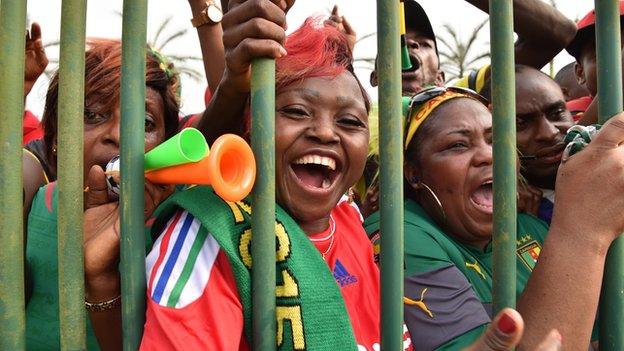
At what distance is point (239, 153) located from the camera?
1164 millimetres

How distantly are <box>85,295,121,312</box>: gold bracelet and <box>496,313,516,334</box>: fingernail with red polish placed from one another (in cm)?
79

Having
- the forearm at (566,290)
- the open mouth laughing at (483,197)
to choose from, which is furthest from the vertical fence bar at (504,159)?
the open mouth laughing at (483,197)

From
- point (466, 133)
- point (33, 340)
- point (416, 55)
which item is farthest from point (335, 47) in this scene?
point (416, 55)

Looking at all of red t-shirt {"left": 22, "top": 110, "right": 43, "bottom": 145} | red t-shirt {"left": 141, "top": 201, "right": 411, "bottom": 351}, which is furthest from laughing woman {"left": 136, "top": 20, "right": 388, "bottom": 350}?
red t-shirt {"left": 22, "top": 110, "right": 43, "bottom": 145}

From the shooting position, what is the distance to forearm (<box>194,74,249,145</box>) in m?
1.75

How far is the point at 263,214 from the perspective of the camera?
3.73 feet

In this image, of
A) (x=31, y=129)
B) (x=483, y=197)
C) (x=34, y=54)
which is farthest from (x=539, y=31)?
(x=31, y=129)

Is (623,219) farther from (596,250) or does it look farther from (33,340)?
(33,340)

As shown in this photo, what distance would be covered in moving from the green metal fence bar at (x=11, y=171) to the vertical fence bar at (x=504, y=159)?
87 cm

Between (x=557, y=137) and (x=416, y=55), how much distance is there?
1.44 metres

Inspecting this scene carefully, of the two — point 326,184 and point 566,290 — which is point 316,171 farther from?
point 566,290

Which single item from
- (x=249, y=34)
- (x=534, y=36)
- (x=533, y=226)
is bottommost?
(x=533, y=226)

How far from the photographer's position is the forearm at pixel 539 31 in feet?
9.41

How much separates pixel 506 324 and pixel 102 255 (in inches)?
31.0
